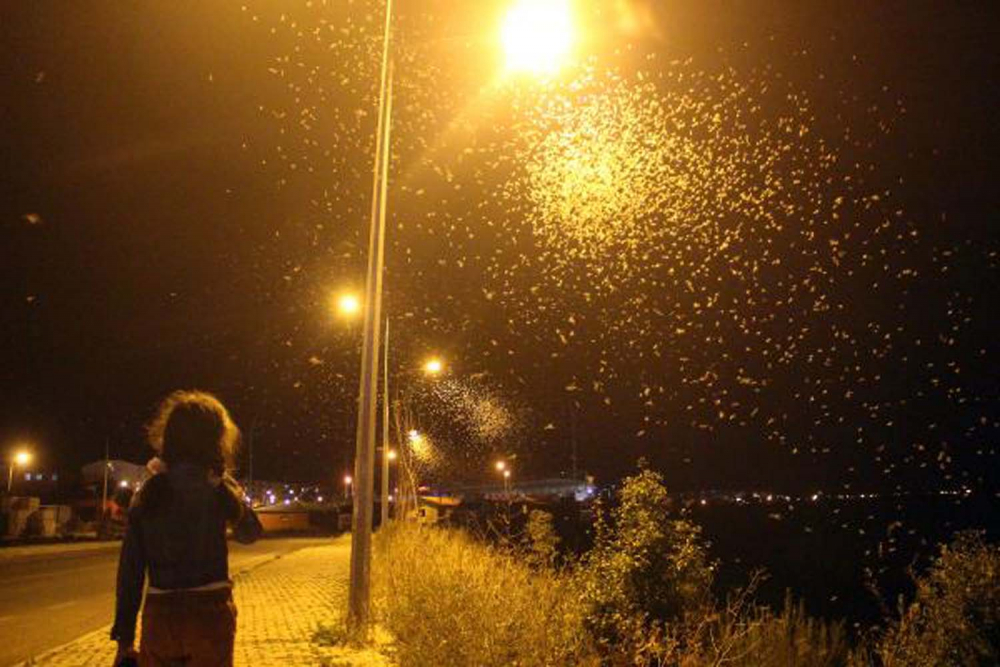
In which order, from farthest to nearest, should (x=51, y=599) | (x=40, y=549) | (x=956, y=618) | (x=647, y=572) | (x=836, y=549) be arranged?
1. (x=836, y=549)
2. (x=40, y=549)
3. (x=51, y=599)
4. (x=647, y=572)
5. (x=956, y=618)

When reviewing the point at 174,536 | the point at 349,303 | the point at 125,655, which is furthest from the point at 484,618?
the point at 349,303

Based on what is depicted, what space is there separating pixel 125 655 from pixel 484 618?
4004 millimetres

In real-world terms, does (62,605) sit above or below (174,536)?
below

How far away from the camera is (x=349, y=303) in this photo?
17.9 m

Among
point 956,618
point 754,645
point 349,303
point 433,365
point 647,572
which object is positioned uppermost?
point 349,303

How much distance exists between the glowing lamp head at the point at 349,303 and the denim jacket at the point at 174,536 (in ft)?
49.2

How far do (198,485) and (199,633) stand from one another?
521mm

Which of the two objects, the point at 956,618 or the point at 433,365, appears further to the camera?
the point at 433,365

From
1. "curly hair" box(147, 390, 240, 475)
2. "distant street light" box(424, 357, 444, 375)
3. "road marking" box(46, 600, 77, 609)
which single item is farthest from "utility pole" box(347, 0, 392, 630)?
"distant street light" box(424, 357, 444, 375)

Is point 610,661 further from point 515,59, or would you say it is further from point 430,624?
point 515,59

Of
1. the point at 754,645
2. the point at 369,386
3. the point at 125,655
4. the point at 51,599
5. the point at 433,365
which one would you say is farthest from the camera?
the point at 433,365

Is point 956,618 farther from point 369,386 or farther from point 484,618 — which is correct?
point 369,386

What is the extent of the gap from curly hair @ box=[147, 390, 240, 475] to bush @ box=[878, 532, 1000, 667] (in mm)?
6098

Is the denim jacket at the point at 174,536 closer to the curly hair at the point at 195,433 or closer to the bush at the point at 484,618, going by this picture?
the curly hair at the point at 195,433
